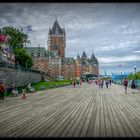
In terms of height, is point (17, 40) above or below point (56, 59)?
below

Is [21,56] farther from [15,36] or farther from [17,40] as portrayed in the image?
[15,36]

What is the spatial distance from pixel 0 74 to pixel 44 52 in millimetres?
124123

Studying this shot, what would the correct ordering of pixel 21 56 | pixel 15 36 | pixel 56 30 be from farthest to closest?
pixel 56 30
pixel 21 56
pixel 15 36

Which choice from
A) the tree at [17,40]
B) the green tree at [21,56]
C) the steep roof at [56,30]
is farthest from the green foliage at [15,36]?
the steep roof at [56,30]

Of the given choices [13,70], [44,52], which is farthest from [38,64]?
[13,70]

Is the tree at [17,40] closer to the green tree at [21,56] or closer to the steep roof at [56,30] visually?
the green tree at [21,56]

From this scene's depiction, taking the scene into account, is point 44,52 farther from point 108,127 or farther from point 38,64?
point 108,127

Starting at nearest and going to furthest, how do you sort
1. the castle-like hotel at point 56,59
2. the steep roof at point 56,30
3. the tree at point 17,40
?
the tree at point 17,40 < the castle-like hotel at point 56,59 < the steep roof at point 56,30

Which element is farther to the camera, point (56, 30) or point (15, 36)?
point (56, 30)

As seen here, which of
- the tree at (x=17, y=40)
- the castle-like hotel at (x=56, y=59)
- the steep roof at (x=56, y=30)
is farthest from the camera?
the steep roof at (x=56, y=30)

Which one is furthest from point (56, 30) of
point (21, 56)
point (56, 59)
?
point (21, 56)

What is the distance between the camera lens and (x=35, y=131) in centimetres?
797

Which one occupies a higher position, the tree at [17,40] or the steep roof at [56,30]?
the steep roof at [56,30]

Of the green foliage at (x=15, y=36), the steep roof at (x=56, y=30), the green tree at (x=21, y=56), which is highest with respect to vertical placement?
the steep roof at (x=56, y=30)
